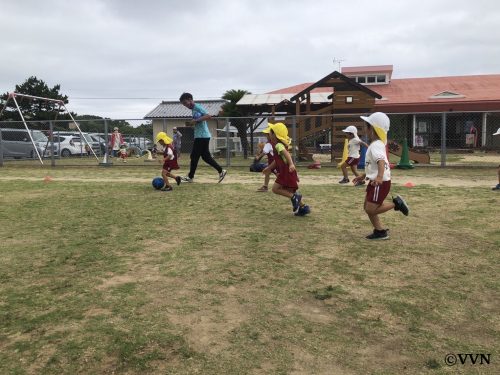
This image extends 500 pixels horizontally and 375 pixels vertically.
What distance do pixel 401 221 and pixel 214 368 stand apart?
4.37 m

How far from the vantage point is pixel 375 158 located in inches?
206

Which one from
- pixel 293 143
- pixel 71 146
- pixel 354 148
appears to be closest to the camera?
pixel 354 148

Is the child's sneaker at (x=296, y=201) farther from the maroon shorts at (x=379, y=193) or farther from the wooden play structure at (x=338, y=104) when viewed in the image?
the wooden play structure at (x=338, y=104)

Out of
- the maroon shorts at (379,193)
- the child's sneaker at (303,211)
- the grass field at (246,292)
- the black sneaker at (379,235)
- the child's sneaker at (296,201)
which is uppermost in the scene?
the maroon shorts at (379,193)

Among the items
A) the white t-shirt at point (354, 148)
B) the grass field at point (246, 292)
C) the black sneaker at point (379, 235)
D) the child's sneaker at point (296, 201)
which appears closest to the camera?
the grass field at point (246, 292)

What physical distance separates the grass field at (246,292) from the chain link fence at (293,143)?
32.6 feet

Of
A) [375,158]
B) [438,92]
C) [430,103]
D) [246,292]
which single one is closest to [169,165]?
[375,158]

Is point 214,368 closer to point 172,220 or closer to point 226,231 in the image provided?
point 226,231

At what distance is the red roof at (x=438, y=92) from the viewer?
2819 centimetres

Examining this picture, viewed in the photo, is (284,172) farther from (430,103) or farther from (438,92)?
(438,92)

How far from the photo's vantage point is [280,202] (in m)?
7.77

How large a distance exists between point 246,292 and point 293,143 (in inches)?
481

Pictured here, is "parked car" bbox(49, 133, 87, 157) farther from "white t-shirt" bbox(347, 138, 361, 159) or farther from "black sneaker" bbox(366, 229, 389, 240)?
"black sneaker" bbox(366, 229, 389, 240)

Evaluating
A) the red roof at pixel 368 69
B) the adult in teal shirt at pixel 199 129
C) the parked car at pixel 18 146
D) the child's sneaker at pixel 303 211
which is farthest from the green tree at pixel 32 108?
the child's sneaker at pixel 303 211
